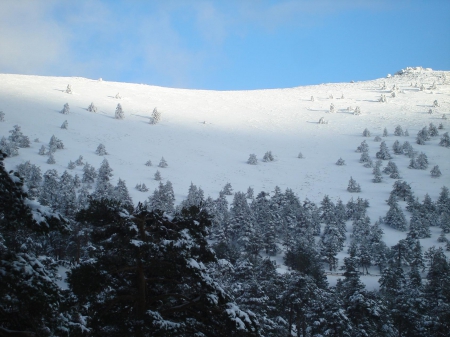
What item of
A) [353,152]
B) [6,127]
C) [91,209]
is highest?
[353,152]

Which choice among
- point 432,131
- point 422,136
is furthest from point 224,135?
point 432,131

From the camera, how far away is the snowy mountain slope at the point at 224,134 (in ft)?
305

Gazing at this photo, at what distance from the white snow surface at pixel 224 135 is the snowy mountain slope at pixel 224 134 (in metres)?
0.34

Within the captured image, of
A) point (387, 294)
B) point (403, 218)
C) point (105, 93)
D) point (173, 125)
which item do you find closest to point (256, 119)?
point (173, 125)

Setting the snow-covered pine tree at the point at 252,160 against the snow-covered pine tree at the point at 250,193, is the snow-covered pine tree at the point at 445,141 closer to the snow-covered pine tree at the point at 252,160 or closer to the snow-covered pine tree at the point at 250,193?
the snow-covered pine tree at the point at 252,160

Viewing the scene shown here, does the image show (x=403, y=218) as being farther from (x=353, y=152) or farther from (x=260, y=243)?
(x=353, y=152)

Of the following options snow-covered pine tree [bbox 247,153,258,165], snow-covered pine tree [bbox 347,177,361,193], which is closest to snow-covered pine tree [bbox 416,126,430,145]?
snow-covered pine tree [bbox 347,177,361,193]

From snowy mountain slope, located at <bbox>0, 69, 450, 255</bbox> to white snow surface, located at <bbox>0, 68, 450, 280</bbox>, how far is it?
0.34 metres

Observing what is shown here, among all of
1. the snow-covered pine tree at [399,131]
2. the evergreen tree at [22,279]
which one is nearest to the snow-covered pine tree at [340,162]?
the snow-covered pine tree at [399,131]

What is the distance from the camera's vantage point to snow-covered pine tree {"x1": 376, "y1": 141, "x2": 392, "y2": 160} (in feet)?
375

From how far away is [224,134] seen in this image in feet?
433

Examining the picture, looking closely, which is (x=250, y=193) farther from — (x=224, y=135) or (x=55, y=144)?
(x=55, y=144)

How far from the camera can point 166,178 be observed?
9100 cm

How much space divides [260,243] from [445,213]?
41.5 metres
